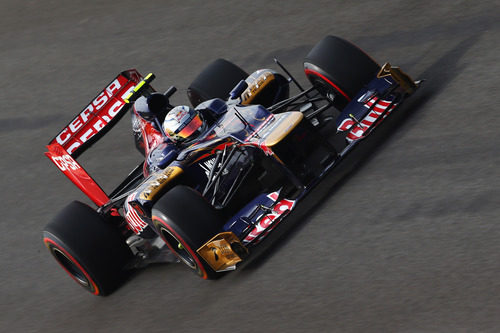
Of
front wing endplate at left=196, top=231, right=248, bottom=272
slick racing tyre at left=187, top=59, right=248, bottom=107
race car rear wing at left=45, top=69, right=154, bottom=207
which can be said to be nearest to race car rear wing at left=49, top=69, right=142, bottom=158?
race car rear wing at left=45, top=69, right=154, bottom=207

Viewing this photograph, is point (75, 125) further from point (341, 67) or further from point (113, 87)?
point (341, 67)

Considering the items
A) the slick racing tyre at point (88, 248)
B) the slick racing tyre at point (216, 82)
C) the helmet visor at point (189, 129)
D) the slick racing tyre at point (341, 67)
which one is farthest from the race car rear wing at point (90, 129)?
the slick racing tyre at point (341, 67)

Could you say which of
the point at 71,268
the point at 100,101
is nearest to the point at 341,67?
the point at 100,101

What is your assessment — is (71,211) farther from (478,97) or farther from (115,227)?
(478,97)

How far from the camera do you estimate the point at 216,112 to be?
8258 mm

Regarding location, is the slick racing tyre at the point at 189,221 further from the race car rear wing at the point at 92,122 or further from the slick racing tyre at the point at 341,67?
the slick racing tyre at the point at 341,67

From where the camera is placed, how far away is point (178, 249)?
7.61 m

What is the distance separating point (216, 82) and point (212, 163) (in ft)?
5.38

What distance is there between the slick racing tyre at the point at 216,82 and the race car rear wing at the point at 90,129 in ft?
2.53

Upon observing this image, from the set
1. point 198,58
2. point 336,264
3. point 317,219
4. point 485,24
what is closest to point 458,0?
point 485,24

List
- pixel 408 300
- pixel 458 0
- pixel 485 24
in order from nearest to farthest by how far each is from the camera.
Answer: pixel 408 300
pixel 485 24
pixel 458 0

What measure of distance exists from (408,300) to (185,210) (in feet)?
7.40

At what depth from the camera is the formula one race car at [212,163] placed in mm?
7340

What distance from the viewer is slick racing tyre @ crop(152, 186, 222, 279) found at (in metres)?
7.14
